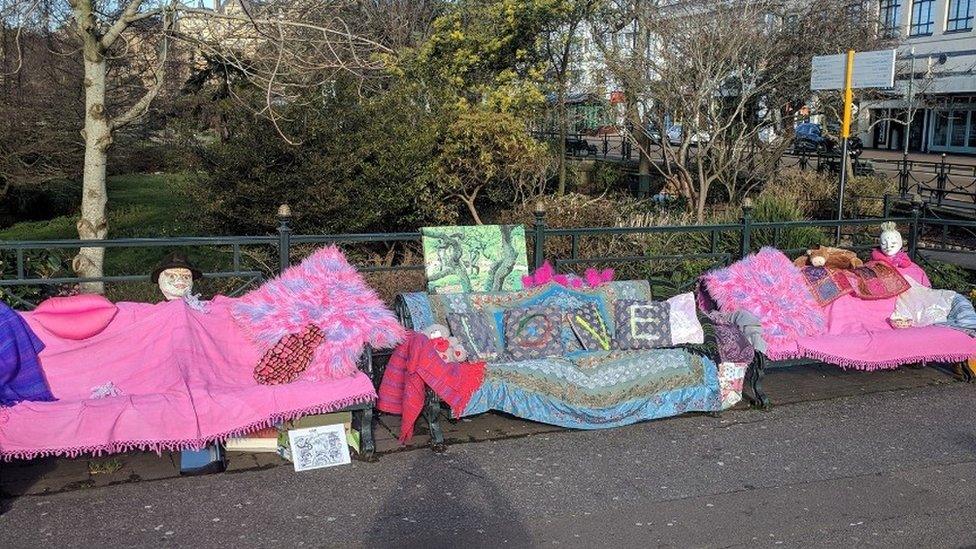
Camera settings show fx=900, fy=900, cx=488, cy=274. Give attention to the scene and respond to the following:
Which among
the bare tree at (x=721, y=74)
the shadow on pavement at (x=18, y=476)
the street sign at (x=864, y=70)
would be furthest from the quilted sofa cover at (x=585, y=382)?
the bare tree at (x=721, y=74)

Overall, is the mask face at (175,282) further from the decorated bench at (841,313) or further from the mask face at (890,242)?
the mask face at (890,242)

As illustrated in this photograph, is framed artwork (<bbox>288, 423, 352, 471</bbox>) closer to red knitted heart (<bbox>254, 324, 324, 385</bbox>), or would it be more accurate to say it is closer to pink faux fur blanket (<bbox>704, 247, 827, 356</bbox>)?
red knitted heart (<bbox>254, 324, 324, 385</bbox>)

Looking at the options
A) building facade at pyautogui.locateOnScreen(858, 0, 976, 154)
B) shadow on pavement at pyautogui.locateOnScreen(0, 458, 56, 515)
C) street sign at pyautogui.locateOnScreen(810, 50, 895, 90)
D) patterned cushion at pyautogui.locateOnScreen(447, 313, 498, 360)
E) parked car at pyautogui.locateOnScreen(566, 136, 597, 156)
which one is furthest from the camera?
building facade at pyautogui.locateOnScreen(858, 0, 976, 154)

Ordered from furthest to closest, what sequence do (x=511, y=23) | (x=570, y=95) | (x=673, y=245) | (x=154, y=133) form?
(x=154, y=133), (x=570, y=95), (x=511, y=23), (x=673, y=245)

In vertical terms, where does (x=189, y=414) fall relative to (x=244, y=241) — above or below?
below

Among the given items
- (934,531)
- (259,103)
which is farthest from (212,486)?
(259,103)

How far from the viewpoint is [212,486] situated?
4.89m

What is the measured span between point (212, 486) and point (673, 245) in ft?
22.8

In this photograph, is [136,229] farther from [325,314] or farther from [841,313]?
[841,313]

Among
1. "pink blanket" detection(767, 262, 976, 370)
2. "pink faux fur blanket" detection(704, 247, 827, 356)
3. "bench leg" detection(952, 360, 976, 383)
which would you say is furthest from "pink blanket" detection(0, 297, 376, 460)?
"bench leg" detection(952, 360, 976, 383)

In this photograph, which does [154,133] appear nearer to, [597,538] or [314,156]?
[314,156]

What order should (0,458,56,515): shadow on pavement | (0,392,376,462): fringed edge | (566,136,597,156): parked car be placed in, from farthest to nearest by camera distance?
(566,136,597,156): parked car < (0,458,56,515): shadow on pavement < (0,392,376,462): fringed edge

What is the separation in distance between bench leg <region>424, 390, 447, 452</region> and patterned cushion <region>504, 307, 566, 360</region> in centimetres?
74

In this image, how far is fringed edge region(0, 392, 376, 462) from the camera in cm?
457
